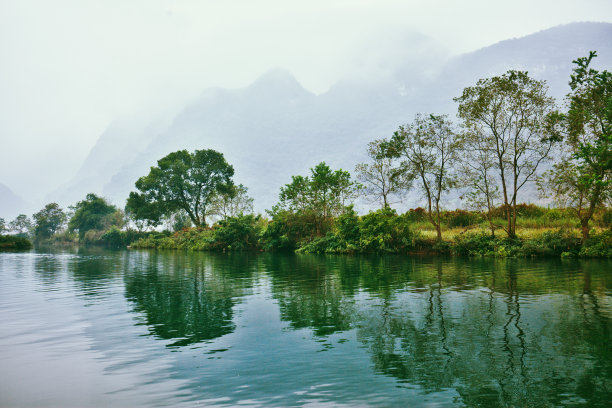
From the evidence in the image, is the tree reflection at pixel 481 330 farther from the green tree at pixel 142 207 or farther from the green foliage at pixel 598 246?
the green tree at pixel 142 207

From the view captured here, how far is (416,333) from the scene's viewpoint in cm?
854

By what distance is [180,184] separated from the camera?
67875 millimetres

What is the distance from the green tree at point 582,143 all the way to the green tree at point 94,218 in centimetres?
9412

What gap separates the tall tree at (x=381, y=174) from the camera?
38.8 meters

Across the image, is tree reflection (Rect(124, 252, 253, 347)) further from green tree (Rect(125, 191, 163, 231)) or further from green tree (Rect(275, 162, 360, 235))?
green tree (Rect(125, 191, 163, 231))

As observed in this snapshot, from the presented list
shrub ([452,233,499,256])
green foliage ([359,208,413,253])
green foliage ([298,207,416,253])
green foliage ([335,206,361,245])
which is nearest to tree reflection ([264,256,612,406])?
shrub ([452,233,499,256])

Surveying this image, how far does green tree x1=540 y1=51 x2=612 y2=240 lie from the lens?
2645 centimetres

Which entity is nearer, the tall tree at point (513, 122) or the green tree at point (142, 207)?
the tall tree at point (513, 122)

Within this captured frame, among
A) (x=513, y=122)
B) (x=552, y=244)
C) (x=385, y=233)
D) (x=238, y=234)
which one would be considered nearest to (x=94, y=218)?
(x=238, y=234)

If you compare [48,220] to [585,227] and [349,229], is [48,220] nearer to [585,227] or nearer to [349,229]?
[349,229]

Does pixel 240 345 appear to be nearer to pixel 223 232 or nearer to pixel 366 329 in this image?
pixel 366 329

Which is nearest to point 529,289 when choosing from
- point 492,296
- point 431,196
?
point 492,296

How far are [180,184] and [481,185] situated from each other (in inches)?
1910

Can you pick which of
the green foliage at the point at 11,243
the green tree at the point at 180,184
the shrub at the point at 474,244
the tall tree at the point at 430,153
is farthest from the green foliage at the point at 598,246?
the green foliage at the point at 11,243
